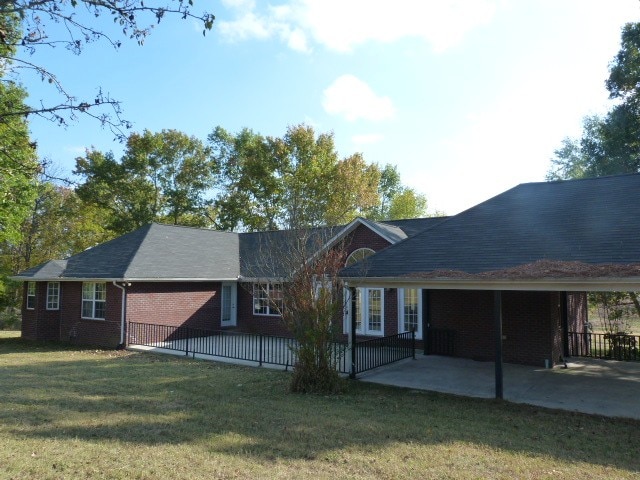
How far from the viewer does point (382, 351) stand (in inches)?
578

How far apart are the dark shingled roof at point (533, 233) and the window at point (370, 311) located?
17.6 ft

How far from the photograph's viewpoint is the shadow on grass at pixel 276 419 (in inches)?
281

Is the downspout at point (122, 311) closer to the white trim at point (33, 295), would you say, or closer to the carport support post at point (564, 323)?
the white trim at point (33, 295)

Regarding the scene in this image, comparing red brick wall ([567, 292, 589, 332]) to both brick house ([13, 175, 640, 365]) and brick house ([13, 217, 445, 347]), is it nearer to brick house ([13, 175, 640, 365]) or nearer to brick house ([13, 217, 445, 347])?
brick house ([13, 175, 640, 365])

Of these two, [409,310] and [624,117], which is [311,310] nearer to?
[409,310]

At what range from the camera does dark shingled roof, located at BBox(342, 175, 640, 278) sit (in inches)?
424

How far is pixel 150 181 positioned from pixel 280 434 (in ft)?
116

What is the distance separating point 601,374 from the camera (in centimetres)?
1333

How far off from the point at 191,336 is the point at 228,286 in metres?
3.46

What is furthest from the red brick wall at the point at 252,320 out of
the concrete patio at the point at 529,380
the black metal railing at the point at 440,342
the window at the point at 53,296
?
the window at the point at 53,296

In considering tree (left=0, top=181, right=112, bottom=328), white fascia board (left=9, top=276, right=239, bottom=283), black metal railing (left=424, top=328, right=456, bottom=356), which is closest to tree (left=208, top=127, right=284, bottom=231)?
tree (left=0, top=181, right=112, bottom=328)

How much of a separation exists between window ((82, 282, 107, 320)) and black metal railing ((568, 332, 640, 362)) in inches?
692

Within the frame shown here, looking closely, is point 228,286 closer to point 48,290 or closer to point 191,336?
point 191,336

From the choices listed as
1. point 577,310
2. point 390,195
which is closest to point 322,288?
point 577,310
